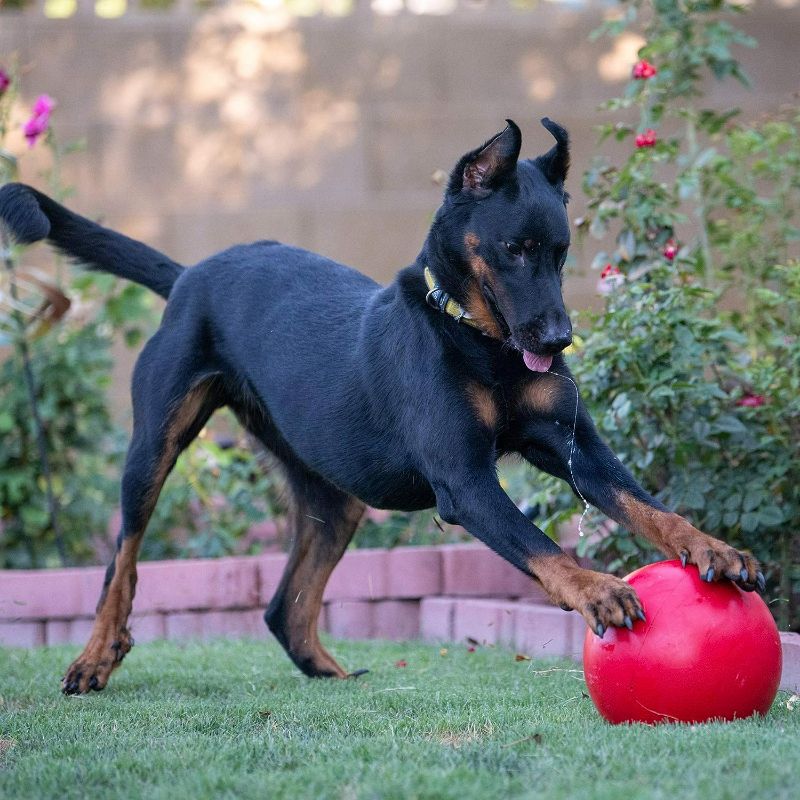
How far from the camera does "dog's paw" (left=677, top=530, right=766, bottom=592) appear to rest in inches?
120

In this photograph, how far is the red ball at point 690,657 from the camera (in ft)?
9.70

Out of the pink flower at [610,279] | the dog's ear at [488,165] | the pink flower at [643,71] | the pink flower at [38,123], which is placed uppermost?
the pink flower at [38,123]

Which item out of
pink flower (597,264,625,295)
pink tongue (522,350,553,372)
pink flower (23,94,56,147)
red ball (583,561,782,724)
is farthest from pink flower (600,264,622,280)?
pink flower (23,94,56,147)

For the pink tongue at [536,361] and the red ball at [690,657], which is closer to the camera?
the red ball at [690,657]

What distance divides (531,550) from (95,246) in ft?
7.75

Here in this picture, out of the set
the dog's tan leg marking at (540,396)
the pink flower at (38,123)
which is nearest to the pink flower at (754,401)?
the dog's tan leg marking at (540,396)

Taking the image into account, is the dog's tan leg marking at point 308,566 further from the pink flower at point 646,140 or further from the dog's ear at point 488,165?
the pink flower at point 646,140

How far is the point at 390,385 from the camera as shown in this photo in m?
3.79

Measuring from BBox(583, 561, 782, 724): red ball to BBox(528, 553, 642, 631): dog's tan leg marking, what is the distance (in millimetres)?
55

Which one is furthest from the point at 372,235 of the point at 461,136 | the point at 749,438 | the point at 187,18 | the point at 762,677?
the point at 762,677

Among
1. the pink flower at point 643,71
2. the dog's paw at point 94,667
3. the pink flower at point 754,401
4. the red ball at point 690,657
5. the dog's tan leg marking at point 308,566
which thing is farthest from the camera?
the pink flower at point 643,71

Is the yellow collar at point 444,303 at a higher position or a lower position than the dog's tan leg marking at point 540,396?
higher

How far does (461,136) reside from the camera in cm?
855

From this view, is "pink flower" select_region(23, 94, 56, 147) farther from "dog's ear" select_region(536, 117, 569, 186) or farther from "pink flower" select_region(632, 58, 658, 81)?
"dog's ear" select_region(536, 117, 569, 186)
